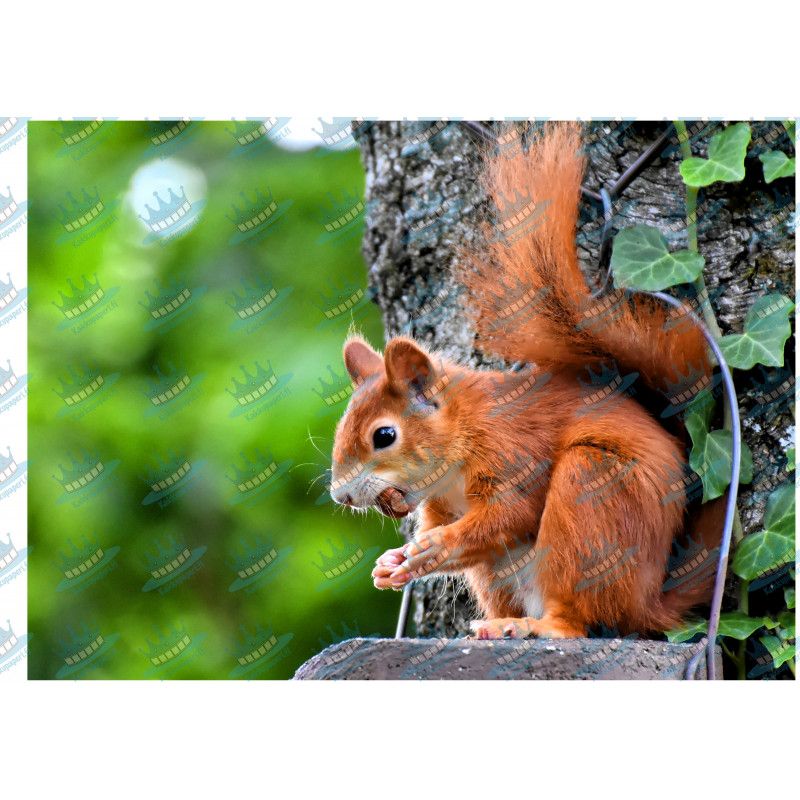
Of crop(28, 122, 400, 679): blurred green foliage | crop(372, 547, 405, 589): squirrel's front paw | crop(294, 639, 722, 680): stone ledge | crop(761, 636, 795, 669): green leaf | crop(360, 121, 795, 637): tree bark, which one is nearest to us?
crop(294, 639, 722, 680): stone ledge

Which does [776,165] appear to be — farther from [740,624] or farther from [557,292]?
[740,624]

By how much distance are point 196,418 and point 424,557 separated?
1.20 meters

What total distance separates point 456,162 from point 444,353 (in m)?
0.42

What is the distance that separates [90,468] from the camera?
2363mm

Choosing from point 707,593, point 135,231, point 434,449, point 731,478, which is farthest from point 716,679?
point 135,231

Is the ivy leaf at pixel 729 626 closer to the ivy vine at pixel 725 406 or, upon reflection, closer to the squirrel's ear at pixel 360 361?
the ivy vine at pixel 725 406

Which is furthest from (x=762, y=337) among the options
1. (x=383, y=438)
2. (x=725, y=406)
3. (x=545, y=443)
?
(x=383, y=438)

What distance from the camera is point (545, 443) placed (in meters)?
1.44

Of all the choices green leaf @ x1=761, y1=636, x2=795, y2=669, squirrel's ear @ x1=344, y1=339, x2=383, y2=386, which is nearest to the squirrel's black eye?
squirrel's ear @ x1=344, y1=339, x2=383, y2=386

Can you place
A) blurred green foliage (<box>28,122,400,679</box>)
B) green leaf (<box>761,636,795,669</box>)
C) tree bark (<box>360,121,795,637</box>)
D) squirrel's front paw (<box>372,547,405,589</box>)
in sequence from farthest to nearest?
blurred green foliage (<box>28,122,400,679</box>)
tree bark (<box>360,121,795,637</box>)
green leaf (<box>761,636,795,669</box>)
squirrel's front paw (<box>372,547,405,589</box>)

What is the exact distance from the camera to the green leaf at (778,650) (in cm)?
145

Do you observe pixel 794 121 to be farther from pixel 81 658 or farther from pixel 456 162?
pixel 81 658

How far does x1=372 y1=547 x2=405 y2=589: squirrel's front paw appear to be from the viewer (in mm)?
1345

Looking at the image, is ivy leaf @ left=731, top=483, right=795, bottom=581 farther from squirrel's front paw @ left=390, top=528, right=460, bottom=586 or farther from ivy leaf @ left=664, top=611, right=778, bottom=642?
squirrel's front paw @ left=390, top=528, right=460, bottom=586
